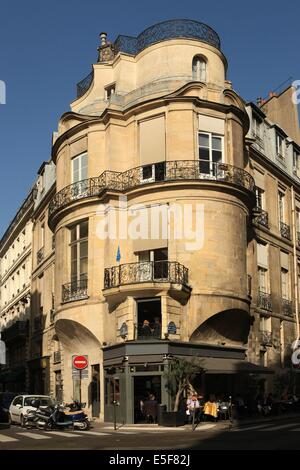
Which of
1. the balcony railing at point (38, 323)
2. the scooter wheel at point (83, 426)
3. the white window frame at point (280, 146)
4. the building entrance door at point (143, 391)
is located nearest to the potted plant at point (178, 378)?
the building entrance door at point (143, 391)

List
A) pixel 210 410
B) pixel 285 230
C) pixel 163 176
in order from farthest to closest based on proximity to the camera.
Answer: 1. pixel 285 230
2. pixel 163 176
3. pixel 210 410

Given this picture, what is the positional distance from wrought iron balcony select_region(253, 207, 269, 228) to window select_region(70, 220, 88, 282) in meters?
8.81

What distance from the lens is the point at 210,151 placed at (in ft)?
94.3

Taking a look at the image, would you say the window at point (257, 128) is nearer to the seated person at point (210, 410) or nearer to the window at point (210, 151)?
the window at point (210, 151)

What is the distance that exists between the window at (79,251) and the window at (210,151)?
5.99 metres

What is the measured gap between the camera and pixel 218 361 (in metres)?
27.0

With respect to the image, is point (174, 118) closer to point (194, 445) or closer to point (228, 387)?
point (228, 387)

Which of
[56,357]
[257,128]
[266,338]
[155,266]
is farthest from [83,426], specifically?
[257,128]

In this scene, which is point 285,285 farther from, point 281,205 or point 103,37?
point 103,37

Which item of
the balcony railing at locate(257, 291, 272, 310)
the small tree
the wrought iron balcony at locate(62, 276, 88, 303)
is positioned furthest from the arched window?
the small tree

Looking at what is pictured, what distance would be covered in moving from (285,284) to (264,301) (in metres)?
4.00

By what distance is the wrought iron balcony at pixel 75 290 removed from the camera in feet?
95.7

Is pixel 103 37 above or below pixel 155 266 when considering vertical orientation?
above
